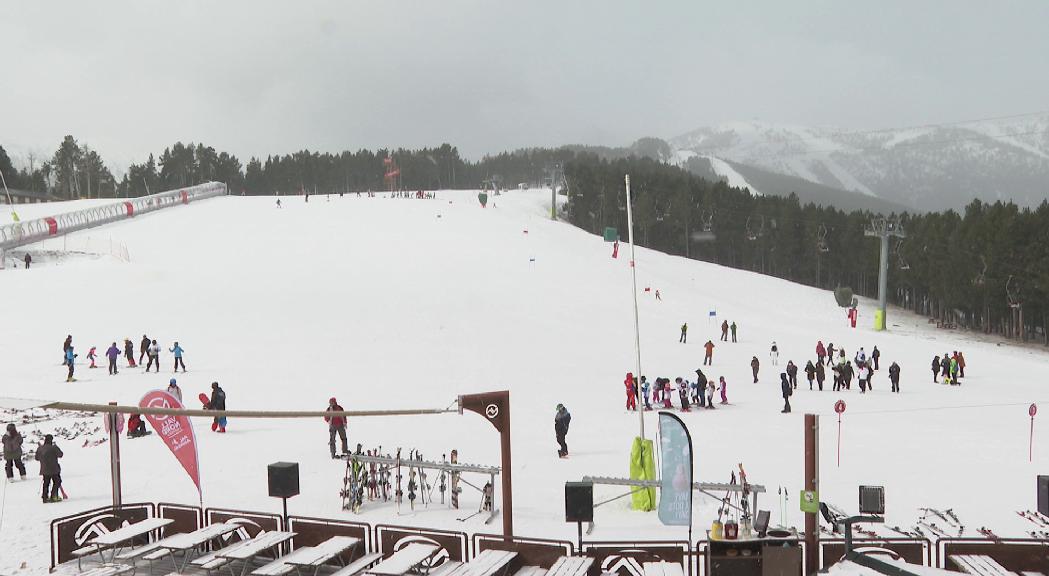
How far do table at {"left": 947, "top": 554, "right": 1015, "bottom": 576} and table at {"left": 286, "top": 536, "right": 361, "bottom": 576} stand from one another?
6.91 meters

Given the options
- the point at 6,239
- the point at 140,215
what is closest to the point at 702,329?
the point at 6,239

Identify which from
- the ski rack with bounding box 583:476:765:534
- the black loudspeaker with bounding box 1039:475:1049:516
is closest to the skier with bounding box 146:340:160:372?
the ski rack with bounding box 583:476:765:534

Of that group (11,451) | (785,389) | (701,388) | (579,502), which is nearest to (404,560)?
(579,502)

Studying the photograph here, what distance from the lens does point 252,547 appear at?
369 inches

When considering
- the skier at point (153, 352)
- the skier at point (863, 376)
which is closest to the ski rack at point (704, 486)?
the skier at point (863, 376)

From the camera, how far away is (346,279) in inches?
1847

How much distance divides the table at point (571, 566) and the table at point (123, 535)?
18.0ft

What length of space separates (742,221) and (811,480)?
332ft

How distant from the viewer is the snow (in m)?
15.0

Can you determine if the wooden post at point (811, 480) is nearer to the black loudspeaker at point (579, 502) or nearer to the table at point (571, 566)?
the table at point (571, 566)

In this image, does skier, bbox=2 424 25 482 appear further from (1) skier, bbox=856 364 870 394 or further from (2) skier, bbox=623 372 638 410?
(1) skier, bbox=856 364 870 394

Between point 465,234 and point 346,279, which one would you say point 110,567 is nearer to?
point 346,279

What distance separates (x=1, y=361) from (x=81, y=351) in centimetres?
281

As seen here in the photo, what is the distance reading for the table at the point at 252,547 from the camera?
919 centimetres
